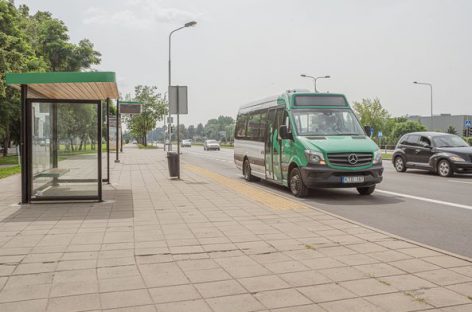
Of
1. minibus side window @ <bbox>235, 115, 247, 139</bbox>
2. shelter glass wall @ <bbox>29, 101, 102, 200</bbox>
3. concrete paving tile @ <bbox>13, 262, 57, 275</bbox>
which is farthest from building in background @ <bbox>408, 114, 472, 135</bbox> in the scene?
concrete paving tile @ <bbox>13, 262, 57, 275</bbox>

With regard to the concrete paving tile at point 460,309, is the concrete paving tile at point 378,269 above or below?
above

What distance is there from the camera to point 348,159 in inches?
417

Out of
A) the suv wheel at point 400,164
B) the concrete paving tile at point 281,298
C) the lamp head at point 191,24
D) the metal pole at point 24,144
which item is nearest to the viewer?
the concrete paving tile at point 281,298

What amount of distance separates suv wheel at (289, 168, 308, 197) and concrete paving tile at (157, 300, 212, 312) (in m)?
7.37

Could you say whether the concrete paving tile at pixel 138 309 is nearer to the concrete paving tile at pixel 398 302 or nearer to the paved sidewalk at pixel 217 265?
the paved sidewalk at pixel 217 265

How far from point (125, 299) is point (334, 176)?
725cm

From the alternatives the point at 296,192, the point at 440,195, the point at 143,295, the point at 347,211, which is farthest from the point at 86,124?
the point at 440,195

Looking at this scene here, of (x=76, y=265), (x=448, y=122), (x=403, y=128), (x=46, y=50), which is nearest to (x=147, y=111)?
(x=46, y=50)

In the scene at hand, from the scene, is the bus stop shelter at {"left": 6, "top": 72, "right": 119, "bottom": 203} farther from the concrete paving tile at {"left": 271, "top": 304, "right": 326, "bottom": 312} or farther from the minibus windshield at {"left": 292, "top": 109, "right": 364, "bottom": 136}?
the concrete paving tile at {"left": 271, "top": 304, "right": 326, "bottom": 312}

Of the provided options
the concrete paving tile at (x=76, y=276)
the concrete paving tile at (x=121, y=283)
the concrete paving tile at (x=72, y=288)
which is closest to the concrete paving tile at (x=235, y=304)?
the concrete paving tile at (x=121, y=283)

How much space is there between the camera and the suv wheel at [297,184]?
11.1 meters

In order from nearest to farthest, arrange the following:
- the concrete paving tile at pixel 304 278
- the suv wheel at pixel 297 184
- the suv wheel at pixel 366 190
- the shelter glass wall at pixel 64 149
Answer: the concrete paving tile at pixel 304 278, the shelter glass wall at pixel 64 149, the suv wheel at pixel 297 184, the suv wheel at pixel 366 190

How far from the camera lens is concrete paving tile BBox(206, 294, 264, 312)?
3.80 metres

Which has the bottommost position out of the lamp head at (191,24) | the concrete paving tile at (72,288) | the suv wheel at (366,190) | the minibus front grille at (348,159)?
the concrete paving tile at (72,288)
